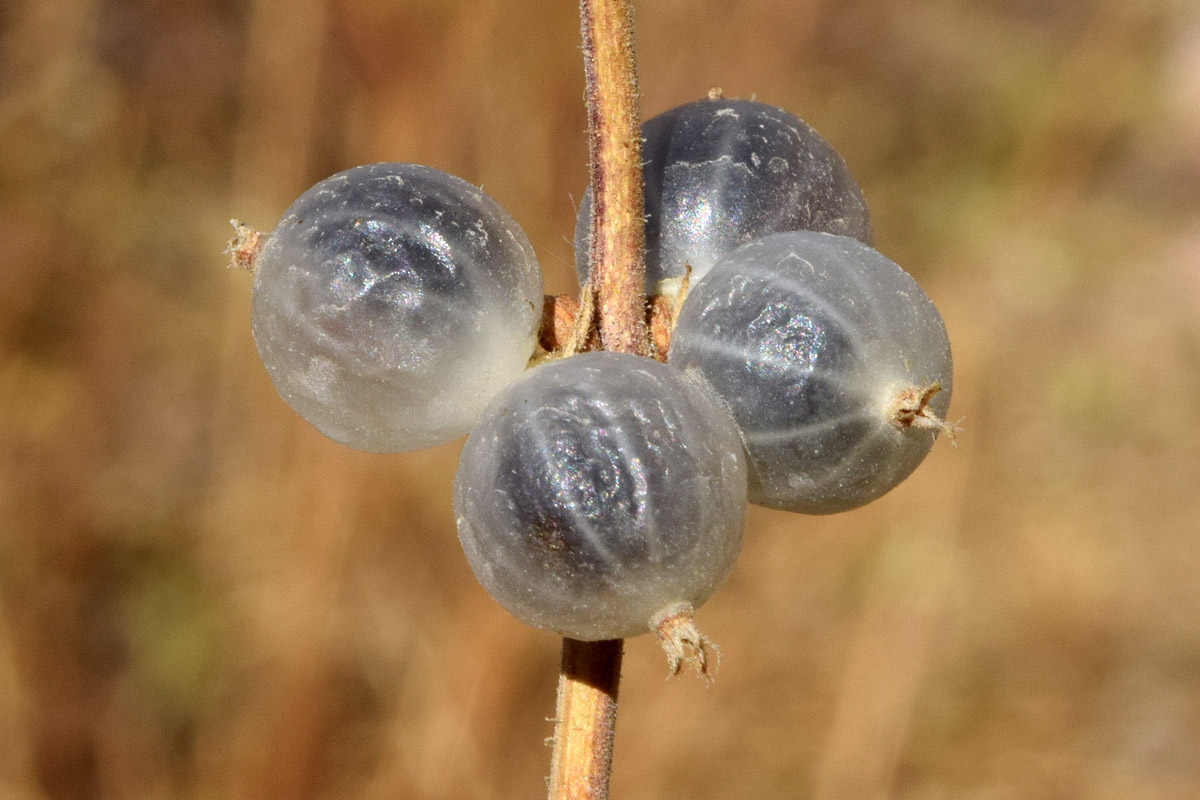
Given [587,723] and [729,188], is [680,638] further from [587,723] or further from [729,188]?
[729,188]

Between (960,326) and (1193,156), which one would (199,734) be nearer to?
(960,326)

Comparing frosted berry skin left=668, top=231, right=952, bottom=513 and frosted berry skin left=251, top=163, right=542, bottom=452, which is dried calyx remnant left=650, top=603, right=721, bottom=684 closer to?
frosted berry skin left=668, top=231, right=952, bottom=513

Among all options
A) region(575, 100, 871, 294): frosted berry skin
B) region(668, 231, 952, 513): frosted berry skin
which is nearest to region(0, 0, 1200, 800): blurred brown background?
region(575, 100, 871, 294): frosted berry skin

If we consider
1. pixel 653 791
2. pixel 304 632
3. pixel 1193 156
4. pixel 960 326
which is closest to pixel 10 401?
pixel 304 632

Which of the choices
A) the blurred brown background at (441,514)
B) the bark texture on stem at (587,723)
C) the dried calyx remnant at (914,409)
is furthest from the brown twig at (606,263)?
the blurred brown background at (441,514)

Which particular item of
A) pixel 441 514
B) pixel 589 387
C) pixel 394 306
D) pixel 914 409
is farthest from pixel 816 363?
pixel 441 514

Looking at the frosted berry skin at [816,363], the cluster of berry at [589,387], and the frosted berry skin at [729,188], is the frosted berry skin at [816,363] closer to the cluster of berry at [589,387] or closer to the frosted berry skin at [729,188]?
the cluster of berry at [589,387]
